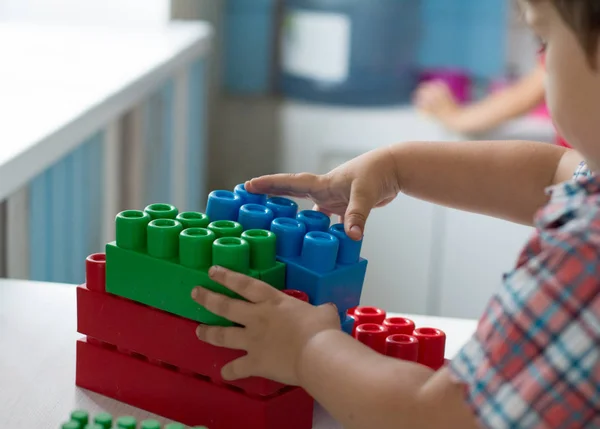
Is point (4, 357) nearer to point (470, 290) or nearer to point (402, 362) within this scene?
point (402, 362)

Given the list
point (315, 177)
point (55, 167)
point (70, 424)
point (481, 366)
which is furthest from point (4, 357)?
point (55, 167)

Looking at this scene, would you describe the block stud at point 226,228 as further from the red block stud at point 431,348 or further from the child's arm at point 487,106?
the child's arm at point 487,106

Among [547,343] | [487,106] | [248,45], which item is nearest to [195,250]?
[547,343]

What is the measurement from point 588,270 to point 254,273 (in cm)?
21

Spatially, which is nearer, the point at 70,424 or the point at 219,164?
the point at 70,424

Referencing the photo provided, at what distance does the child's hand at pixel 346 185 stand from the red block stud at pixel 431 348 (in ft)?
0.35

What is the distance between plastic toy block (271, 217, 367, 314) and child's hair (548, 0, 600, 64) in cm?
21

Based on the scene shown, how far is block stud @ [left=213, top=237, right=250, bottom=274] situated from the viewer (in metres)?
0.59

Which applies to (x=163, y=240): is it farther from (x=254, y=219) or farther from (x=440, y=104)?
(x=440, y=104)

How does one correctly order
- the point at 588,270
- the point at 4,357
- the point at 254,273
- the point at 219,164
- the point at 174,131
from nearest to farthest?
the point at 588,270 < the point at 254,273 < the point at 4,357 < the point at 174,131 < the point at 219,164

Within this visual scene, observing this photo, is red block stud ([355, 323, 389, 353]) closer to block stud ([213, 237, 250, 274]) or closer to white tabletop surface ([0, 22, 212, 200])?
block stud ([213, 237, 250, 274])

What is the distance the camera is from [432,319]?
0.81 meters

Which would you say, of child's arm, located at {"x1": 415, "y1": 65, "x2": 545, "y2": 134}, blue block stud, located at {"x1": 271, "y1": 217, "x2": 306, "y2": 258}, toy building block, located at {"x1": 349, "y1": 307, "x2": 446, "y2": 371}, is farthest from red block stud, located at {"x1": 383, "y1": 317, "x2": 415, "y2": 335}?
child's arm, located at {"x1": 415, "y1": 65, "x2": 545, "y2": 134}

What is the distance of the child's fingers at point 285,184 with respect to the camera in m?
0.73
